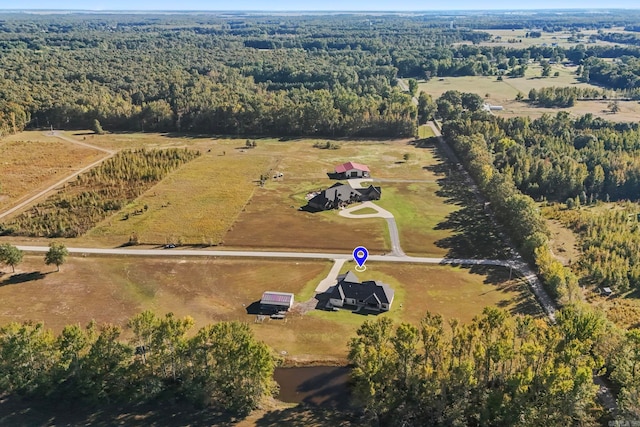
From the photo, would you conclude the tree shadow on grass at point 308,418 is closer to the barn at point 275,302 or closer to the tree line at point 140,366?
the tree line at point 140,366

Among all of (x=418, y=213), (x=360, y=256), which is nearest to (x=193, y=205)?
(x=360, y=256)

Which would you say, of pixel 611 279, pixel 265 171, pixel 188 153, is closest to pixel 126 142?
pixel 188 153

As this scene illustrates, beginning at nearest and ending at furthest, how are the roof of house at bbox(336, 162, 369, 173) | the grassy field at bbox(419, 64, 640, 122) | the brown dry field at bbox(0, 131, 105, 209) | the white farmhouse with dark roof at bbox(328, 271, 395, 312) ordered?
the white farmhouse with dark roof at bbox(328, 271, 395, 312)
the brown dry field at bbox(0, 131, 105, 209)
the roof of house at bbox(336, 162, 369, 173)
the grassy field at bbox(419, 64, 640, 122)

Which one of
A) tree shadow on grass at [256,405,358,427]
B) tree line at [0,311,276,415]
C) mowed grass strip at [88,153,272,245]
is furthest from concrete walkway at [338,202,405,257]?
tree line at [0,311,276,415]

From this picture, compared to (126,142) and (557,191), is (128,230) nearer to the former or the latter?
(126,142)

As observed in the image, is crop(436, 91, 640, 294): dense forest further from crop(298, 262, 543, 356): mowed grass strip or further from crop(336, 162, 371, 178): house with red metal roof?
crop(336, 162, 371, 178): house with red metal roof

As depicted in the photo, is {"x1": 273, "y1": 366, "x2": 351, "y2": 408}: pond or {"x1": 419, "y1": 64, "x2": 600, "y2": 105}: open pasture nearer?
{"x1": 273, "y1": 366, "x2": 351, "y2": 408}: pond
